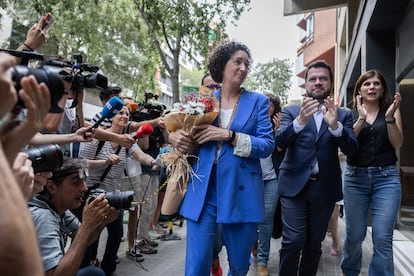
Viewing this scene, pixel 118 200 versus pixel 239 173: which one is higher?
pixel 239 173

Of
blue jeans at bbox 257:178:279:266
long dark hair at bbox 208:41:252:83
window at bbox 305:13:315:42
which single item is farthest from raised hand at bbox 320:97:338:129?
window at bbox 305:13:315:42

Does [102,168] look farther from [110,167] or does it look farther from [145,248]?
[145,248]

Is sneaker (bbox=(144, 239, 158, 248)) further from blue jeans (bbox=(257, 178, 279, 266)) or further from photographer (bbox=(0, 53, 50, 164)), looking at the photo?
A: photographer (bbox=(0, 53, 50, 164))

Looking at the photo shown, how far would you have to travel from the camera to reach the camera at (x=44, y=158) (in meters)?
2.01

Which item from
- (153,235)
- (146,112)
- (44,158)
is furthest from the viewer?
(153,235)

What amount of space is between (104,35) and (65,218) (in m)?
16.3

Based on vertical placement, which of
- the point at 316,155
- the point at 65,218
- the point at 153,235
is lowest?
the point at 153,235

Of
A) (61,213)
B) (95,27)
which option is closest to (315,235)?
(61,213)

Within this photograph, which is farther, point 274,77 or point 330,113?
point 274,77

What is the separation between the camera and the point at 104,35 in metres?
17.9

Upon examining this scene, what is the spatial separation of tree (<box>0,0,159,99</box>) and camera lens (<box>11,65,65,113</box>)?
988 cm

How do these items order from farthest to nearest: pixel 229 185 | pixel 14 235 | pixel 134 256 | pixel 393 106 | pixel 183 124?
pixel 134 256 < pixel 393 106 < pixel 183 124 < pixel 229 185 < pixel 14 235

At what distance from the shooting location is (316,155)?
3.43 metres

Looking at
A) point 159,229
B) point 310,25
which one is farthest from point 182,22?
point 310,25
